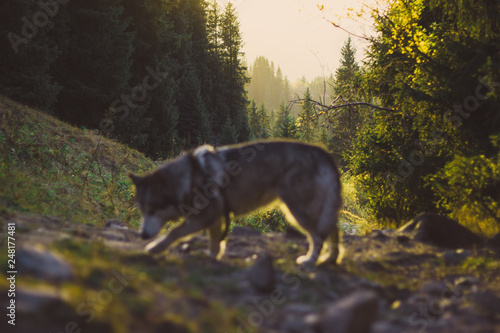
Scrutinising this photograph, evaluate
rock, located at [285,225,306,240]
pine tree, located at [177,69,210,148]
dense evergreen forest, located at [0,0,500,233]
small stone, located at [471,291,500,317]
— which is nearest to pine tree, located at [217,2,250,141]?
pine tree, located at [177,69,210,148]

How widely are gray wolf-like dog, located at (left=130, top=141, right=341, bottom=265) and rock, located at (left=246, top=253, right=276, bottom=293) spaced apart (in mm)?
1242

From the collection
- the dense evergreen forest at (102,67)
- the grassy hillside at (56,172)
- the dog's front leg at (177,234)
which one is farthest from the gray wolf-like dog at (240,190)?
the dense evergreen forest at (102,67)

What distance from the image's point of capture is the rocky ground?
2354 mm

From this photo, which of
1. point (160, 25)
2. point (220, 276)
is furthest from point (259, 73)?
point (220, 276)

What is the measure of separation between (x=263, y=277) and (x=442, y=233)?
5055 mm

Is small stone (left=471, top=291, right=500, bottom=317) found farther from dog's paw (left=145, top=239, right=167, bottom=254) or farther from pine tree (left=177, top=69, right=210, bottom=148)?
pine tree (left=177, top=69, right=210, bottom=148)

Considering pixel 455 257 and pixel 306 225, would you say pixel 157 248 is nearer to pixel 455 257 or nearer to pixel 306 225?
pixel 306 225

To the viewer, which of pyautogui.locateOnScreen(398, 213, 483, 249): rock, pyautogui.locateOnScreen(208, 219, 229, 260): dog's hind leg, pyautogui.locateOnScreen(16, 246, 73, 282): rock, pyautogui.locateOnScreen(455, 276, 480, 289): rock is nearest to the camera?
pyautogui.locateOnScreen(16, 246, 73, 282): rock

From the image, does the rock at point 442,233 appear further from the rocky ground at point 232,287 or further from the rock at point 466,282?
the rock at point 466,282

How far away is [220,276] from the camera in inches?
159

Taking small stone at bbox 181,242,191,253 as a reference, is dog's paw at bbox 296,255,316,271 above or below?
below

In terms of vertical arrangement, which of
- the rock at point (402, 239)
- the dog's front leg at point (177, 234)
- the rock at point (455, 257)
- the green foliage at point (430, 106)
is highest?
the green foliage at point (430, 106)

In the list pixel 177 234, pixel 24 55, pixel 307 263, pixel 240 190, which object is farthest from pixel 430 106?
pixel 24 55

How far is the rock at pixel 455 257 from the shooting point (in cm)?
548
